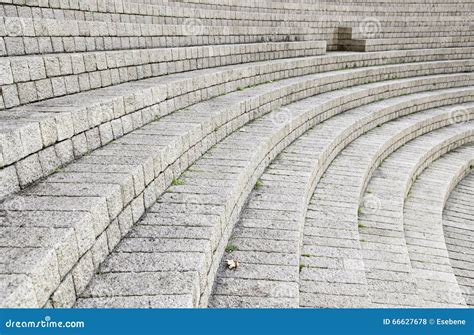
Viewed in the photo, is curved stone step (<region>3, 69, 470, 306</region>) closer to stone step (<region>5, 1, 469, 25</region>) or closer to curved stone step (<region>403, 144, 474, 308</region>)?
stone step (<region>5, 1, 469, 25</region>)

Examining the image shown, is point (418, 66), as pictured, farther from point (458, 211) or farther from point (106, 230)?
point (106, 230)

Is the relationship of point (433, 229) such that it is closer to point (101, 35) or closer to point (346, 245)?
point (346, 245)

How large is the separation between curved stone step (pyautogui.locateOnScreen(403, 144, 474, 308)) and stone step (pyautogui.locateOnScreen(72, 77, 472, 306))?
2.13 m

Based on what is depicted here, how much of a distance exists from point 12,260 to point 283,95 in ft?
18.4

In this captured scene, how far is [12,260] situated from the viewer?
1.94 m

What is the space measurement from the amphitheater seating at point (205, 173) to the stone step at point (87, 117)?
2 centimetres

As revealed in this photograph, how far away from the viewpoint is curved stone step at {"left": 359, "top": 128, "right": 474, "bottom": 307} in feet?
12.8

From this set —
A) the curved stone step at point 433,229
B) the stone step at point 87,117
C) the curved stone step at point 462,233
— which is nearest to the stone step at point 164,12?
the stone step at point 87,117

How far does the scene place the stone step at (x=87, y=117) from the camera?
2580mm

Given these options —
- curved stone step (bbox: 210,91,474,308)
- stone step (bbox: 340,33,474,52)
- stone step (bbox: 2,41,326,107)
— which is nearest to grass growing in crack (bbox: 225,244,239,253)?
curved stone step (bbox: 210,91,474,308)

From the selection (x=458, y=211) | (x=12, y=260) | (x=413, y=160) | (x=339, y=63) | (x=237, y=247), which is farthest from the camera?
(x=339, y=63)

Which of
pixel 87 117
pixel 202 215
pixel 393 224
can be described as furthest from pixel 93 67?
pixel 393 224

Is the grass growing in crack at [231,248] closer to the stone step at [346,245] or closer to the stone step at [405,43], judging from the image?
the stone step at [346,245]

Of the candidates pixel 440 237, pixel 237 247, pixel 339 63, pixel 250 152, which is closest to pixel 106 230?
pixel 237 247
